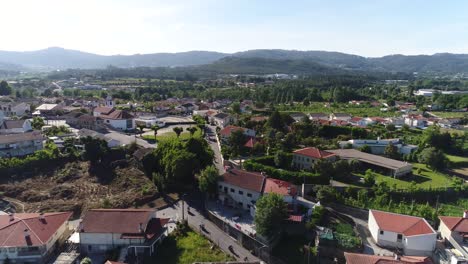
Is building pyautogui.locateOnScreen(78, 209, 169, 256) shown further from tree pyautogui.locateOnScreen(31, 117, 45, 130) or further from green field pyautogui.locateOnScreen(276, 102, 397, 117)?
green field pyautogui.locateOnScreen(276, 102, 397, 117)

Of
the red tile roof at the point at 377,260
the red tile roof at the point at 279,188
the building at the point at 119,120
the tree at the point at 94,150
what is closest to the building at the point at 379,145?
the red tile roof at the point at 279,188

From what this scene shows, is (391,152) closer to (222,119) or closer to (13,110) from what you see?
(222,119)

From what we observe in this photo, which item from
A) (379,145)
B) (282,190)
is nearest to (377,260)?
(282,190)

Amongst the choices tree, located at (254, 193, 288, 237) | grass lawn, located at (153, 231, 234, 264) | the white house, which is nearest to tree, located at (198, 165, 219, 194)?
grass lawn, located at (153, 231, 234, 264)

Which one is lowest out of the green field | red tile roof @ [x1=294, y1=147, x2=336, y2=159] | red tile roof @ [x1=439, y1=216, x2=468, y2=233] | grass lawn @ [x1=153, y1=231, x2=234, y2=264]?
grass lawn @ [x1=153, y1=231, x2=234, y2=264]

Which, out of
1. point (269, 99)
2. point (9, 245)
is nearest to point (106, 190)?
point (9, 245)

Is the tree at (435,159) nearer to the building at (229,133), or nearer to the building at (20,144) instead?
the building at (229,133)
